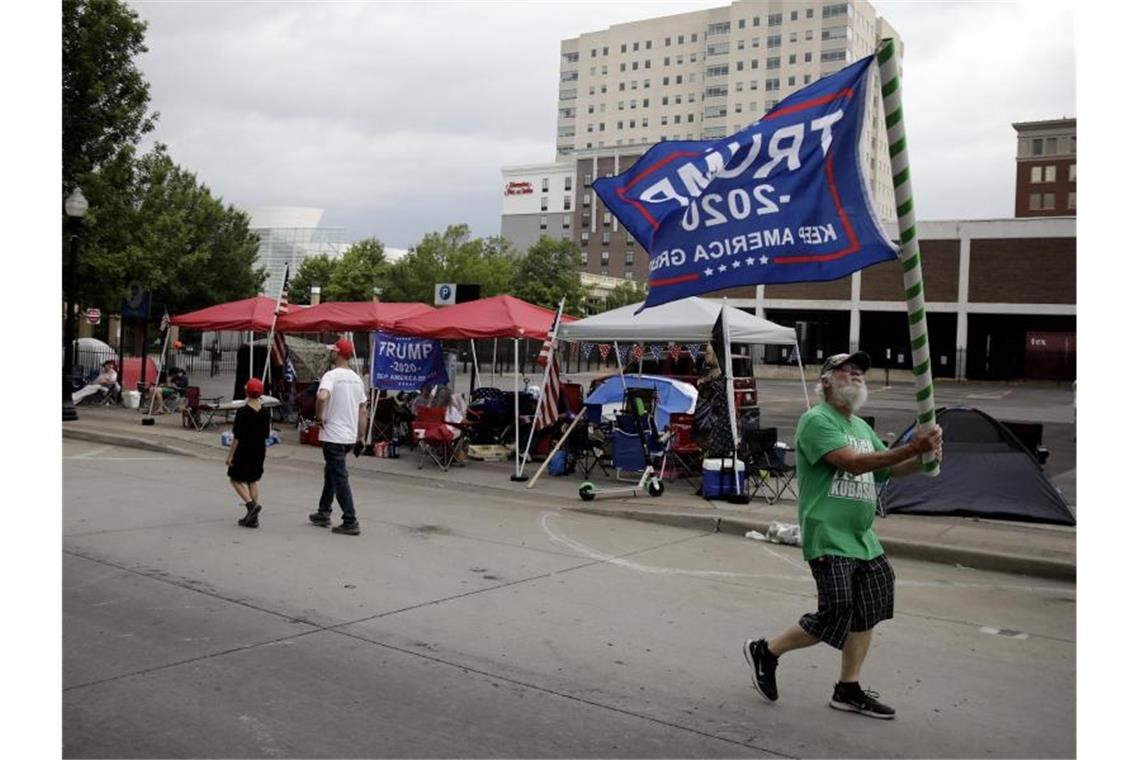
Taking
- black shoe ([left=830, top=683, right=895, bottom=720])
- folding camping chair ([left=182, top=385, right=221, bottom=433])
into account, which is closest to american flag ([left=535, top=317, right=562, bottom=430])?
folding camping chair ([left=182, top=385, right=221, bottom=433])

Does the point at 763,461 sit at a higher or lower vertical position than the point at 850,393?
lower

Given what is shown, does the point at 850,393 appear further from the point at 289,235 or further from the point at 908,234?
the point at 289,235

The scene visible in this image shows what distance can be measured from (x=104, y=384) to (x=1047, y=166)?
10409cm

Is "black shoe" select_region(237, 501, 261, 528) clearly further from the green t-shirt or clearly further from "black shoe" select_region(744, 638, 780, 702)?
the green t-shirt

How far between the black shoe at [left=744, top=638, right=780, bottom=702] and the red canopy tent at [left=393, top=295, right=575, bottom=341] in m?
9.53

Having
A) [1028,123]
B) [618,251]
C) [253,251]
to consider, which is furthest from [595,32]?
[253,251]

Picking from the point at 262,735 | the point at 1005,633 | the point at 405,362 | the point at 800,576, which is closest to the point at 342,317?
the point at 405,362

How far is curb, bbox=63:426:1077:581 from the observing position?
870cm

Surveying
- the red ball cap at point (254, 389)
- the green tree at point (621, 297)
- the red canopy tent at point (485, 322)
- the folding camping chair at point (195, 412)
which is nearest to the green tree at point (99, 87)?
the folding camping chair at point (195, 412)

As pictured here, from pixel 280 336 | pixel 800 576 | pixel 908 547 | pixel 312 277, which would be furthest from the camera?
pixel 312 277

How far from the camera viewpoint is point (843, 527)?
191 inches

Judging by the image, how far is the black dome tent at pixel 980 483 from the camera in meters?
11.1

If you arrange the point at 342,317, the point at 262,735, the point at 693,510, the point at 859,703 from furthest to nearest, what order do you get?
the point at 342,317, the point at 693,510, the point at 859,703, the point at 262,735

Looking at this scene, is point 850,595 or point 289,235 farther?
point 289,235
